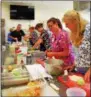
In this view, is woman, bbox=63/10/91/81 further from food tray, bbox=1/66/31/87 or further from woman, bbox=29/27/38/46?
food tray, bbox=1/66/31/87

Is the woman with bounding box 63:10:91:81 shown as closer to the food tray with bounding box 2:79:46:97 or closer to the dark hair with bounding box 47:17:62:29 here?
the dark hair with bounding box 47:17:62:29

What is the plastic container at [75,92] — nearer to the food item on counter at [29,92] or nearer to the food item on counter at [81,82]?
the food item on counter at [81,82]

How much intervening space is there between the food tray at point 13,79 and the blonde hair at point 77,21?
0.95ft

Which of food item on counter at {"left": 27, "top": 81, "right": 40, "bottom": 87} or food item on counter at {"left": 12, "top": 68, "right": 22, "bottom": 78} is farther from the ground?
food item on counter at {"left": 12, "top": 68, "right": 22, "bottom": 78}

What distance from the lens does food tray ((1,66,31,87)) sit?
31.5 inches

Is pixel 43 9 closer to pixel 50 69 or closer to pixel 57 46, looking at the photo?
pixel 57 46

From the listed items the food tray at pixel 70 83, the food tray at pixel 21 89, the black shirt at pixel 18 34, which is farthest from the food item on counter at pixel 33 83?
the black shirt at pixel 18 34

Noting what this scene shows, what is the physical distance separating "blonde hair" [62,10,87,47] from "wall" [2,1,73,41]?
2cm

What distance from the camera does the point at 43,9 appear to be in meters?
0.79

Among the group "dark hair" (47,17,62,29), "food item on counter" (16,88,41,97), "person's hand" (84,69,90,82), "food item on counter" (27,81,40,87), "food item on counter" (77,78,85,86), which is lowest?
"food item on counter" (16,88,41,97)

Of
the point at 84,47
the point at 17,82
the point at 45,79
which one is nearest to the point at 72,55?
the point at 84,47

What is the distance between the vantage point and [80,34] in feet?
2.56

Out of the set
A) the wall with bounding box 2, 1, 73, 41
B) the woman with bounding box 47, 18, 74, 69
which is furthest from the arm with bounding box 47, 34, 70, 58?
the wall with bounding box 2, 1, 73, 41

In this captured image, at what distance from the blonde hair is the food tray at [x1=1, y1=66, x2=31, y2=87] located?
0.95 feet
